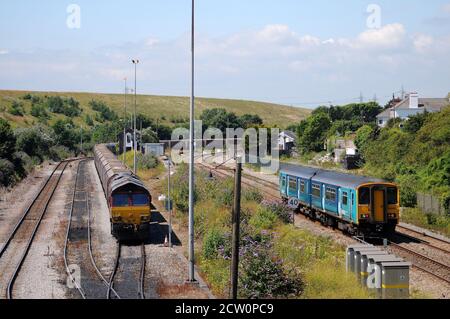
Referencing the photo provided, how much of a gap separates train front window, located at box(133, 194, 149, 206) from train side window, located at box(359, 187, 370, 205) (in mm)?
9142

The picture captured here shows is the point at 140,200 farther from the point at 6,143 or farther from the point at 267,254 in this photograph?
the point at 6,143

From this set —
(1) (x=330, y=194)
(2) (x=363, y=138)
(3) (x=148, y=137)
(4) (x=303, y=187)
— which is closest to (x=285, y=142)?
(2) (x=363, y=138)

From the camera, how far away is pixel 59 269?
22781 mm

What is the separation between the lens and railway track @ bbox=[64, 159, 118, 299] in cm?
2002

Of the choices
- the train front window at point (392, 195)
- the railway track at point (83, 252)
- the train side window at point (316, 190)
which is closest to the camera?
the railway track at point (83, 252)

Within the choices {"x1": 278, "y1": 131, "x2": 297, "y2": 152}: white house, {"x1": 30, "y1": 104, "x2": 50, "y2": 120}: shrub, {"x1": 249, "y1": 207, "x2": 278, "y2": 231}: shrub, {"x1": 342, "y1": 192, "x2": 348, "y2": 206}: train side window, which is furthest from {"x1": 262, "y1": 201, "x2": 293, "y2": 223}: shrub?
{"x1": 30, "y1": 104, "x2": 50, "y2": 120}: shrub

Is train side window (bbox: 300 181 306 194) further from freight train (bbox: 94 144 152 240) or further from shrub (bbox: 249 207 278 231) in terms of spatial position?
freight train (bbox: 94 144 152 240)

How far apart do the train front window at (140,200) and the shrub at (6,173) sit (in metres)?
25.5

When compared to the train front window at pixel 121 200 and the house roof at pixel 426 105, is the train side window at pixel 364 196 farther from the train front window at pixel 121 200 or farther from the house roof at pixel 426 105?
the house roof at pixel 426 105

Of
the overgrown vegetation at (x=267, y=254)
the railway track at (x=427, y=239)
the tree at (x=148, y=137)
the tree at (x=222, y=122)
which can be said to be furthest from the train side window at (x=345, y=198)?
the tree at (x=222, y=122)

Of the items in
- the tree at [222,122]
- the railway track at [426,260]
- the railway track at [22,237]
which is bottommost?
the railway track at [22,237]

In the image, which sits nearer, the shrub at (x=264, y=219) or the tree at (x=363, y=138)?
the shrub at (x=264, y=219)

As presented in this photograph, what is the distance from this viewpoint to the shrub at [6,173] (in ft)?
166

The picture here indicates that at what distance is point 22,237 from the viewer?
29344mm
